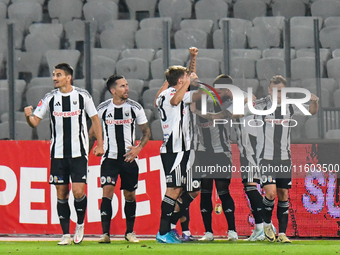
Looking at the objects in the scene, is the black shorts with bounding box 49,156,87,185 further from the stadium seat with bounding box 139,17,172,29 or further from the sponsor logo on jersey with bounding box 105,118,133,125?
the stadium seat with bounding box 139,17,172,29

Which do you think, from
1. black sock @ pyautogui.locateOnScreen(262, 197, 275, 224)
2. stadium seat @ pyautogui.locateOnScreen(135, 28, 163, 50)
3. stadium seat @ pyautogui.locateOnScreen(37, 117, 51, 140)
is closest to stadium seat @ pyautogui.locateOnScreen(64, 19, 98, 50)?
stadium seat @ pyautogui.locateOnScreen(135, 28, 163, 50)

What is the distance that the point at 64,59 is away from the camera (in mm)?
8703

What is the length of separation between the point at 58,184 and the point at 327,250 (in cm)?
247

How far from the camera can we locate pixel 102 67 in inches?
319

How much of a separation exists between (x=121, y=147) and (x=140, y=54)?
308cm

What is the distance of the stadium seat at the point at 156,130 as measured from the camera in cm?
741

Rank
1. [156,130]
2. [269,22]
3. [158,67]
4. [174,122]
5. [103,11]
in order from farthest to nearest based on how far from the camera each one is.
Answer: [103,11], [269,22], [158,67], [156,130], [174,122]

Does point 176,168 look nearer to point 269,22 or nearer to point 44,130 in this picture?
point 44,130

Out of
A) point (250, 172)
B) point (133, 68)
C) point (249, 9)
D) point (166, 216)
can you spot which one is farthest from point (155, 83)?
point (249, 9)

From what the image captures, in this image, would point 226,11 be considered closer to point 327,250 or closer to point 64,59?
point 64,59

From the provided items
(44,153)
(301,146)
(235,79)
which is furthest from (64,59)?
(301,146)

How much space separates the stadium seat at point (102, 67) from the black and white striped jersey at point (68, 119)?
6.51ft

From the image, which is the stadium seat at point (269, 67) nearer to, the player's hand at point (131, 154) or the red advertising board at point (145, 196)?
the red advertising board at point (145, 196)

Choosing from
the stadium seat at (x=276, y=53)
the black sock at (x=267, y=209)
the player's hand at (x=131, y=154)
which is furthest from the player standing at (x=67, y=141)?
the stadium seat at (x=276, y=53)
